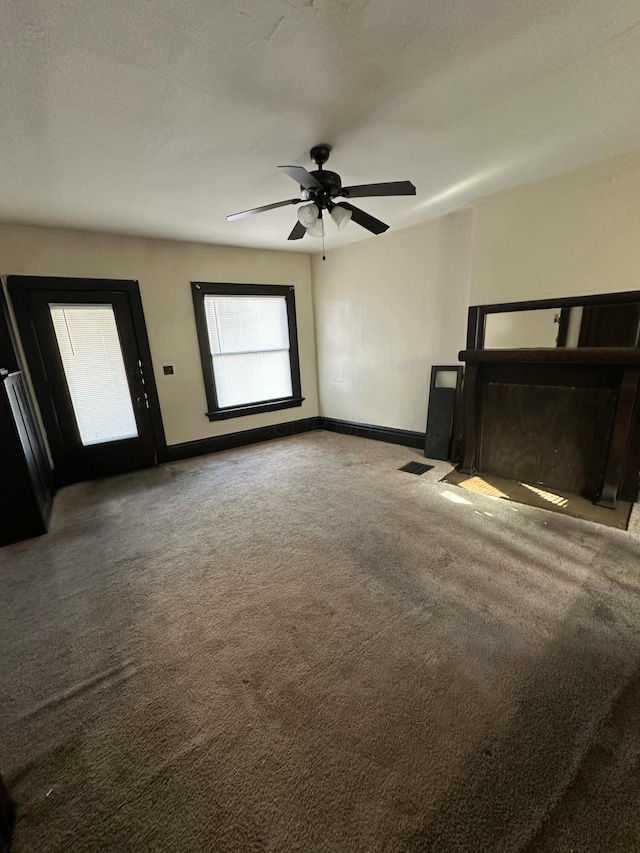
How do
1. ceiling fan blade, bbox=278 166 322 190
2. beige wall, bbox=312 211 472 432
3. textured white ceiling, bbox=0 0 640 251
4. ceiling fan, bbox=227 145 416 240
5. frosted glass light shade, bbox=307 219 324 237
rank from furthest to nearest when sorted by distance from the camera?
beige wall, bbox=312 211 472 432
frosted glass light shade, bbox=307 219 324 237
ceiling fan, bbox=227 145 416 240
ceiling fan blade, bbox=278 166 322 190
textured white ceiling, bbox=0 0 640 251

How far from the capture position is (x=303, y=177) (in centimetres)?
194

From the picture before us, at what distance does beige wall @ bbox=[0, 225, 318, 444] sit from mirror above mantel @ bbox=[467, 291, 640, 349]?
9.00ft

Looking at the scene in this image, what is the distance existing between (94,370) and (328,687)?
3.85 meters

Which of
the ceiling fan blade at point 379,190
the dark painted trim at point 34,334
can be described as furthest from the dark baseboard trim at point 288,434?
the ceiling fan blade at point 379,190

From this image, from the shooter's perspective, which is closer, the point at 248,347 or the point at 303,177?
the point at 303,177

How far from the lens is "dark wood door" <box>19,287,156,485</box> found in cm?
351

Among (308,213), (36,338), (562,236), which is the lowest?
(36,338)

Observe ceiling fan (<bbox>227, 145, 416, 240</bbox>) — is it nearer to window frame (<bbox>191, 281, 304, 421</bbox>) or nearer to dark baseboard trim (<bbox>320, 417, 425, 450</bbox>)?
window frame (<bbox>191, 281, 304, 421</bbox>)

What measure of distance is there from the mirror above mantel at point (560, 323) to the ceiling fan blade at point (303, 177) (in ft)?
6.64

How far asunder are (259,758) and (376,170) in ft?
11.2

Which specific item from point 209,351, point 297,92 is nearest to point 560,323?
point 297,92

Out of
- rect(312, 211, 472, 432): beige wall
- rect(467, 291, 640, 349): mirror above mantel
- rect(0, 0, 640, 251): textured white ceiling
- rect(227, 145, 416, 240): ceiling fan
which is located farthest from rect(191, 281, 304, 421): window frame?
rect(467, 291, 640, 349): mirror above mantel

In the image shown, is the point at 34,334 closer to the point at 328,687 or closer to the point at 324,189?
the point at 324,189

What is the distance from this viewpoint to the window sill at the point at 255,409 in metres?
4.61
